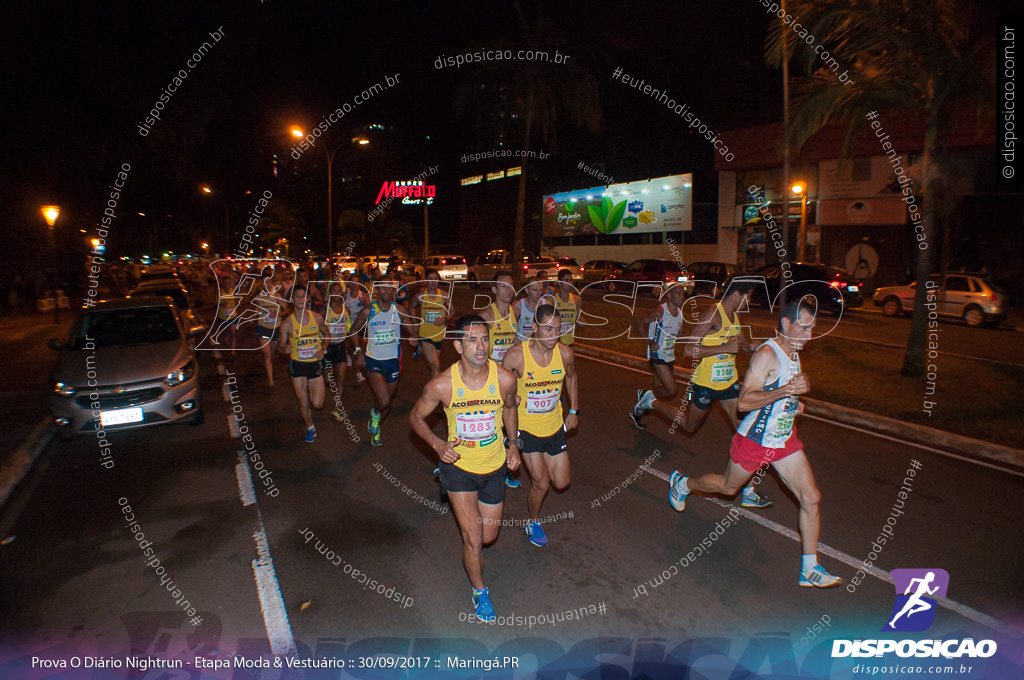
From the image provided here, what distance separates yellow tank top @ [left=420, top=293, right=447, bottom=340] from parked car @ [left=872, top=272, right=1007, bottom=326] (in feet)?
47.7

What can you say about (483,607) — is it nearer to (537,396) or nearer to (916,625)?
(537,396)

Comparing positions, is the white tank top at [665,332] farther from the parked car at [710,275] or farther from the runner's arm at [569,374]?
the parked car at [710,275]

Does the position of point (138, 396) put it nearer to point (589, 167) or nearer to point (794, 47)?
point (794, 47)

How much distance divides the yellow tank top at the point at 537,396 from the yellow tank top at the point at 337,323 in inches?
185

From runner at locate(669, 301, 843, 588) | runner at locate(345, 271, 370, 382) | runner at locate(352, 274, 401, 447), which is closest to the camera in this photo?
runner at locate(669, 301, 843, 588)

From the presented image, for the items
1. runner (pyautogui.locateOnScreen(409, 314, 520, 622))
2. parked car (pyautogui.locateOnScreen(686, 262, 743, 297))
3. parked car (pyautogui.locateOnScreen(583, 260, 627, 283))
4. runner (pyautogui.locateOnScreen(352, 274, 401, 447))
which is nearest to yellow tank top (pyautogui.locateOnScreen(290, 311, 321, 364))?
runner (pyautogui.locateOnScreen(352, 274, 401, 447))

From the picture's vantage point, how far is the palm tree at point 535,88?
2336 centimetres

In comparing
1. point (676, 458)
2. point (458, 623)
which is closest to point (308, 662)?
point (458, 623)

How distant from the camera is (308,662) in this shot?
3.76 meters

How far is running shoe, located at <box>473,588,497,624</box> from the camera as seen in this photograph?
4098 mm

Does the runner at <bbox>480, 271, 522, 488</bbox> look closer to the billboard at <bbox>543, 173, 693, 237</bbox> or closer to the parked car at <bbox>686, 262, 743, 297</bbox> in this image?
the parked car at <bbox>686, 262, 743, 297</bbox>

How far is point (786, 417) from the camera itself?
4480mm


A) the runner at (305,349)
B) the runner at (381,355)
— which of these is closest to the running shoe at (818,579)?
the runner at (381,355)

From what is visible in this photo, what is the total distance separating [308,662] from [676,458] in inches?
185
